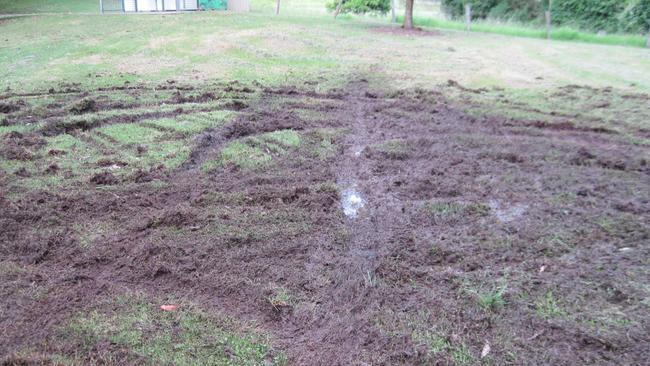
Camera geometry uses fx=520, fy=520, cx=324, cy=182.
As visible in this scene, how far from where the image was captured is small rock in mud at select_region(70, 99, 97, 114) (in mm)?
7121

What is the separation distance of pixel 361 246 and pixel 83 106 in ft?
16.7

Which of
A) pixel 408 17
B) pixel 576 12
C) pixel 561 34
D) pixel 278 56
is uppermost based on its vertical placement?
pixel 576 12

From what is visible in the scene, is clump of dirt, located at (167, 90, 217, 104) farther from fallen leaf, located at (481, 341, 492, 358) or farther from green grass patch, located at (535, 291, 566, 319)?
fallen leaf, located at (481, 341, 492, 358)

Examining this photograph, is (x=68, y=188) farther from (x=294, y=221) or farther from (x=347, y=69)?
(x=347, y=69)

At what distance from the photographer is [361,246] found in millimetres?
4031

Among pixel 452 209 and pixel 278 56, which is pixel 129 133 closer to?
pixel 452 209

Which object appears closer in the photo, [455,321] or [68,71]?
[455,321]

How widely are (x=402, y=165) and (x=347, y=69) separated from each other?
5359mm

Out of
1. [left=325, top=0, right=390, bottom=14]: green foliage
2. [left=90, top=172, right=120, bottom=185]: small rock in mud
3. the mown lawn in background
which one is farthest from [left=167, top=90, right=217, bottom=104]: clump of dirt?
[left=325, top=0, right=390, bottom=14]: green foliage

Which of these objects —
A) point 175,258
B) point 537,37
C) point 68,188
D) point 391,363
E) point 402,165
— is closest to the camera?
point 391,363

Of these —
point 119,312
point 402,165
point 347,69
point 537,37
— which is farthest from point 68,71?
point 537,37

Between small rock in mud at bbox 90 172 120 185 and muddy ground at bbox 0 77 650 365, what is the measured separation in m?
0.02

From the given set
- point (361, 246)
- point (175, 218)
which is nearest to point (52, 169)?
point (175, 218)

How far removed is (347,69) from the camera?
1055 cm
